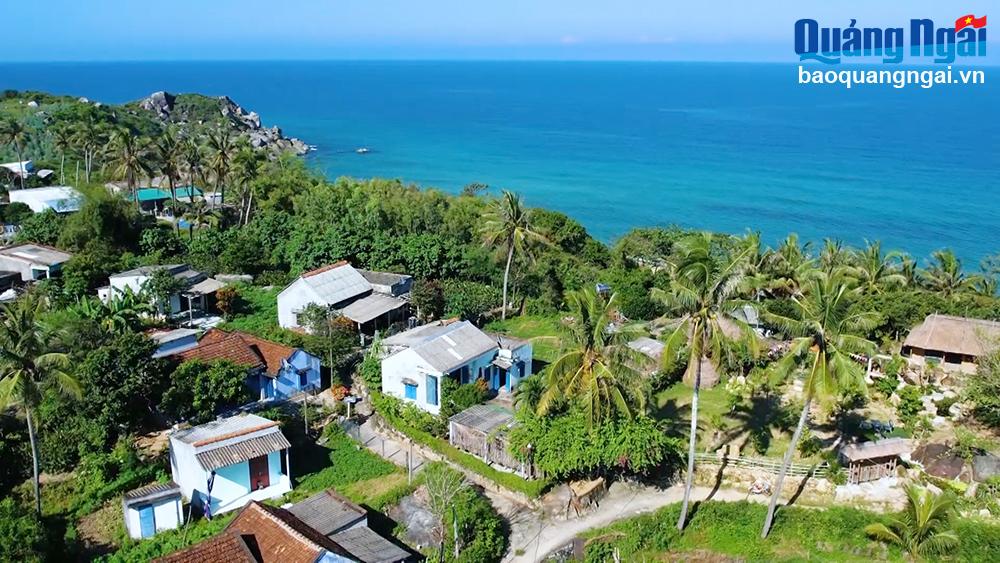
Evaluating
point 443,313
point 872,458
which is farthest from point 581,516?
point 443,313

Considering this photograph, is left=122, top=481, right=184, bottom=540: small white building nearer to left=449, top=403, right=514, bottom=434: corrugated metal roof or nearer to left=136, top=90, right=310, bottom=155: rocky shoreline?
left=449, top=403, right=514, bottom=434: corrugated metal roof

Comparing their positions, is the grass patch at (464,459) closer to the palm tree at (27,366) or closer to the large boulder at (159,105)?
the palm tree at (27,366)

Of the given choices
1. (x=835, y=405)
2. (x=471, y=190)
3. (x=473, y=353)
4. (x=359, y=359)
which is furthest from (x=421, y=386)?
(x=471, y=190)

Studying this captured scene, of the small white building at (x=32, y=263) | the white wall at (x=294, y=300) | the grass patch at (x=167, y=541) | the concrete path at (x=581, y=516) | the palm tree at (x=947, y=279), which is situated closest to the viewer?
the grass patch at (x=167, y=541)

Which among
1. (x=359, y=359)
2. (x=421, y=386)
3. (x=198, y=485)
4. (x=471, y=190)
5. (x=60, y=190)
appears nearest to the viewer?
(x=198, y=485)

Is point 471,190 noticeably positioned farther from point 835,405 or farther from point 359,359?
point 835,405

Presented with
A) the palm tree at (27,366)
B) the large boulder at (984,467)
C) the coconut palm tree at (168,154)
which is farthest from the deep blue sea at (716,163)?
the palm tree at (27,366)
